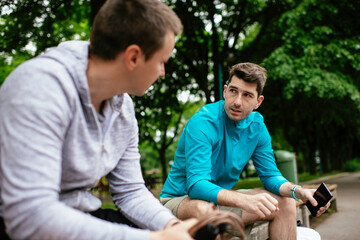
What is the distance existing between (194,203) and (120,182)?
865 millimetres

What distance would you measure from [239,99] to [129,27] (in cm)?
187

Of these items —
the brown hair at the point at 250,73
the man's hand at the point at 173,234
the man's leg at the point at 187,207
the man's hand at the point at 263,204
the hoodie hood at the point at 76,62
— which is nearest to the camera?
the man's hand at the point at 173,234

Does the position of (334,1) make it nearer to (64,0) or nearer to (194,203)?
(64,0)

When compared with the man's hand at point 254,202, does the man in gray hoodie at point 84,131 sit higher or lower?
higher

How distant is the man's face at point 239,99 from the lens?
3.15 m

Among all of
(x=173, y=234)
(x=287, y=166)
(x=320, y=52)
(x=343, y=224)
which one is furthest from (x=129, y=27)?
(x=320, y=52)

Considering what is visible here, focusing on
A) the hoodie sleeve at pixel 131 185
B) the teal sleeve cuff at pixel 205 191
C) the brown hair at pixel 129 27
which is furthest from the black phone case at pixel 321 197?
the brown hair at pixel 129 27

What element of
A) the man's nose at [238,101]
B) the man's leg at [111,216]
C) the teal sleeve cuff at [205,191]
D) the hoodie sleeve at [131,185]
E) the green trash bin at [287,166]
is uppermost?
the man's nose at [238,101]

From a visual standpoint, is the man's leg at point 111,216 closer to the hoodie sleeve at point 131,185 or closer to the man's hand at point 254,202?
the hoodie sleeve at point 131,185

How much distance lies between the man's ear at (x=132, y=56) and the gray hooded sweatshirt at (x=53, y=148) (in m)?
0.18

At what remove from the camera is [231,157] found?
313cm

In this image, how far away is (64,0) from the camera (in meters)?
9.13

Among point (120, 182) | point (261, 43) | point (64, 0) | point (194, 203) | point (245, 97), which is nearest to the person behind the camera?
point (120, 182)

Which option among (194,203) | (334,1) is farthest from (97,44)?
(334,1)
